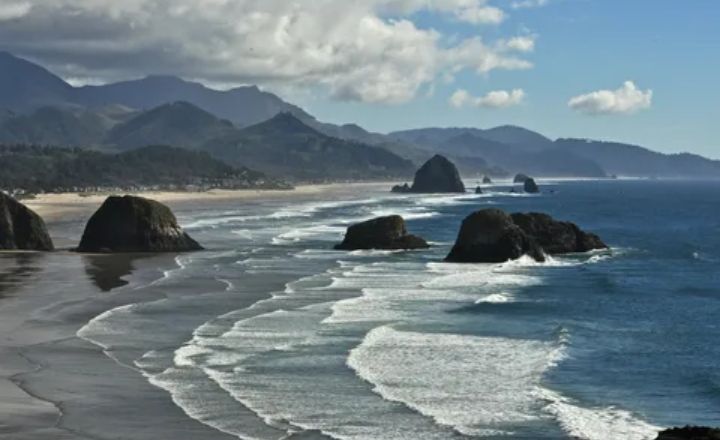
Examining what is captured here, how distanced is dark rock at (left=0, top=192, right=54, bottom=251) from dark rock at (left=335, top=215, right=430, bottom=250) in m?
22.1

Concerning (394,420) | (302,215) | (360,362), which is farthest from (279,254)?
(302,215)

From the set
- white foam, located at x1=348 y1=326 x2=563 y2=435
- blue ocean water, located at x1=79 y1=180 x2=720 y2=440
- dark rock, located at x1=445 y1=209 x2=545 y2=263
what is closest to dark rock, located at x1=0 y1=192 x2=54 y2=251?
blue ocean water, located at x1=79 y1=180 x2=720 y2=440

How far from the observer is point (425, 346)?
1391 inches

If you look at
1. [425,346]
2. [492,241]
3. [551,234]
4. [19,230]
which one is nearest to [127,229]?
[19,230]

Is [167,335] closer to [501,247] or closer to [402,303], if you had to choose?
[402,303]

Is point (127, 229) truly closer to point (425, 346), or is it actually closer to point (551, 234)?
point (551, 234)

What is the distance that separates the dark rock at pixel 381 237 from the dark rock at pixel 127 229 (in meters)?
13.9

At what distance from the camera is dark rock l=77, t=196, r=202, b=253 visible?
69375mm

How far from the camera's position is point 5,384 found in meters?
28.0

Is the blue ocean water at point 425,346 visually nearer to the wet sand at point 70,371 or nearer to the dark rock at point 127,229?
the wet sand at point 70,371

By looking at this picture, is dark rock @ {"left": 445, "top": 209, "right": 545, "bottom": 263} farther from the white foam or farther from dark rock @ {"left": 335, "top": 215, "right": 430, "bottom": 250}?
the white foam

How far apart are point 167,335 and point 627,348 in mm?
17092

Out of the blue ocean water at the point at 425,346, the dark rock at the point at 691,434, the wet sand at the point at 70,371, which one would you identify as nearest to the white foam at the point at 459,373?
the blue ocean water at the point at 425,346

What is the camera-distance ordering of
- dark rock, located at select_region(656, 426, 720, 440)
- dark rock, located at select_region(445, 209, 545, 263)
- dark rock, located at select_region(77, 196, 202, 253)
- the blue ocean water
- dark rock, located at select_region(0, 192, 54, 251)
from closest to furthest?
dark rock, located at select_region(656, 426, 720, 440) < the blue ocean water < dark rock, located at select_region(445, 209, 545, 263) < dark rock, located at select_region(0, 192, 54, 251) < dark rock, located at select_region(77, 196, 202, 253)
